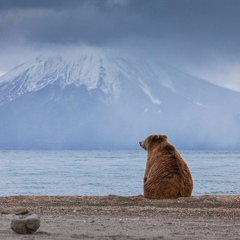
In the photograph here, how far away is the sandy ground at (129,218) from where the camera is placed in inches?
404

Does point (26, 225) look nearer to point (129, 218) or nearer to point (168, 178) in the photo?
point (129, 218)

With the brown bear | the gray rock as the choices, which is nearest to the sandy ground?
the gray rock

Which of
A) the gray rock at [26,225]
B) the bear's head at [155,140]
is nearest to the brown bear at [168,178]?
the bear's head at [155,140]

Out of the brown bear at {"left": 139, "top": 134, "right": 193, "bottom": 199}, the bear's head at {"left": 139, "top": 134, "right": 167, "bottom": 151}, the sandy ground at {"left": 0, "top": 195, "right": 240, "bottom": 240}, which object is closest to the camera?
the sandy ground at {"left": 0, "top": 195, "right": 240, "bottom": 240}

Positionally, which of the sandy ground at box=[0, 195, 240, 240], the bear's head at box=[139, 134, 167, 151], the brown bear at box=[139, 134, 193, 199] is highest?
the bear's head at box=[139, 134, 167, 151]

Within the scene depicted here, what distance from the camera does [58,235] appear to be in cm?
1016

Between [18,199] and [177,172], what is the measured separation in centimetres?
386

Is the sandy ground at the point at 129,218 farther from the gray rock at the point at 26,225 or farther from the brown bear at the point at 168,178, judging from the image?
the brown bear at the point at 168,178

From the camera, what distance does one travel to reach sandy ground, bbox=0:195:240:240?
1026 cm

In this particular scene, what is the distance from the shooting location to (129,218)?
481 inches

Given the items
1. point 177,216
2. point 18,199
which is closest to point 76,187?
point 18,199

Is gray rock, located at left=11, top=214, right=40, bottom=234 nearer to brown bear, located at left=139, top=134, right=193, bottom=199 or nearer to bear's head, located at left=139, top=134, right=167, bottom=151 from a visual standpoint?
brown bear, located at left=139, top=134, right=193, bottom=199

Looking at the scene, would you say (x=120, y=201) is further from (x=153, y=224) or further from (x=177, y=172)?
(x=153, y=224)

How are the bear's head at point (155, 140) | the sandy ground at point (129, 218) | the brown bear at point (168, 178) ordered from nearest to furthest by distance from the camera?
the sandy ground at point (129, 218)
the brown bear at point (168, 178)
the bear's head at point (155, 140)
